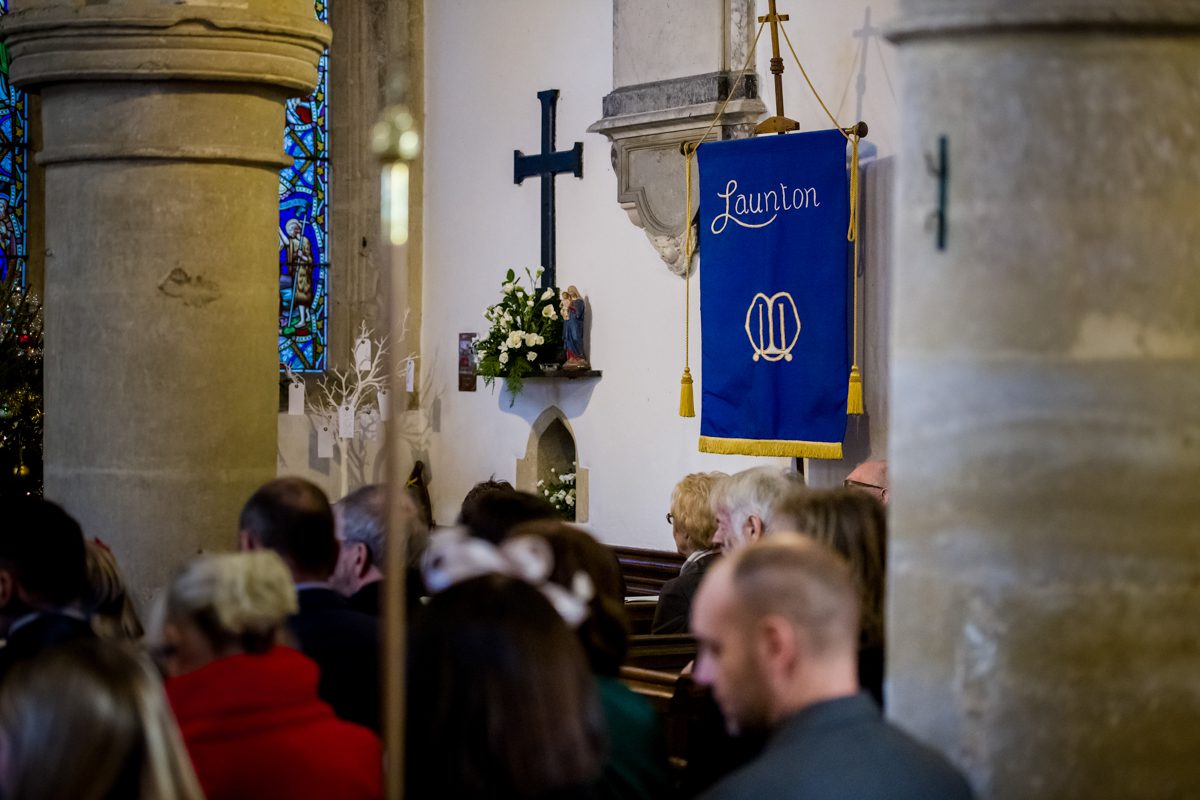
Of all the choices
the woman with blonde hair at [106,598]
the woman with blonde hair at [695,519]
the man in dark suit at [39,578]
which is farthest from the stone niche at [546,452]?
the man in dark suit at [39,578]

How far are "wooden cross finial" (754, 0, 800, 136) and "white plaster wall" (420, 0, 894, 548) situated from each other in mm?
201

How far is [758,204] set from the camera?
7.32m

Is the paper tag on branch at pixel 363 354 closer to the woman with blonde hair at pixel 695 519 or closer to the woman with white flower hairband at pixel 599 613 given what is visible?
the woman with blonde hair at pixel 695 519

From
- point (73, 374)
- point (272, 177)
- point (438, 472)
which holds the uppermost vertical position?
point (272, 177)

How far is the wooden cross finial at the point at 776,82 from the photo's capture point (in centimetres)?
723

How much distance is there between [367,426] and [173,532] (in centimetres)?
533

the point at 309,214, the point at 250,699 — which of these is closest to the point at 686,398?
the point at 309,214

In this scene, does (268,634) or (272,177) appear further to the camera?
(272,177)

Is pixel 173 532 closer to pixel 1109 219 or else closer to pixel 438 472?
pixel 1109 219

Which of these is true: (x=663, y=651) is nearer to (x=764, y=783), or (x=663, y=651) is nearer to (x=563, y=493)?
(x=764, y=783)

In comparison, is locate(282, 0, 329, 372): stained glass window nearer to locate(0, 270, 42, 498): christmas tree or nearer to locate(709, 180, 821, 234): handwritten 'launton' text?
locate(0, 270, 42, 498): christmas tree

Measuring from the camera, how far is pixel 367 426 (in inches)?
390

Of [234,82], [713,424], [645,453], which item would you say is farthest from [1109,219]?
[645,453]

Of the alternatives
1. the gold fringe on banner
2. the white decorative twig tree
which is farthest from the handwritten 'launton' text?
the white decorative twig tree
